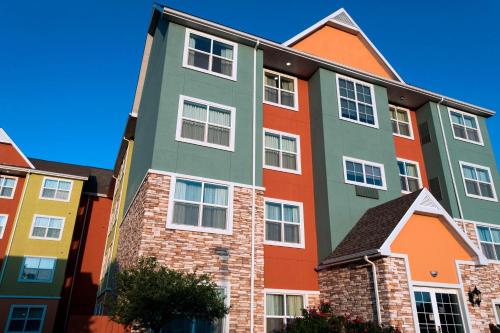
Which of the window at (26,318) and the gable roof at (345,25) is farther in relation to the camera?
the window at (26,318)

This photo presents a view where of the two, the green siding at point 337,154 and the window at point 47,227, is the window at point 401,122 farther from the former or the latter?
the window at point 47,227

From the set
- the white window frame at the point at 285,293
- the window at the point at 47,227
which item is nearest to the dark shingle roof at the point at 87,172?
the window at the point at 47,227

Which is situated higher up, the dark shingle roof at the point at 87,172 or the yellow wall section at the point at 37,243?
the dark shingle roof at the point at 87,172

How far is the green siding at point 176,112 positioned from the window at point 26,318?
15.4 meters

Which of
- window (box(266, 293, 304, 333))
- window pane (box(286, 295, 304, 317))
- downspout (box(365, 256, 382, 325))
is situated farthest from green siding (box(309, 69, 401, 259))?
downspout (box(365, 256, 382, 325))

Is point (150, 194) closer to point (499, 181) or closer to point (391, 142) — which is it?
point (391, 142)

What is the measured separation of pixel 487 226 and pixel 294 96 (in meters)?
11.5

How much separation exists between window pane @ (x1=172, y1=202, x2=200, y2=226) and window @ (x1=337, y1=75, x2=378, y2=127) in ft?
27.8

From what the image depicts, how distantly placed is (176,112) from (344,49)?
10677mm

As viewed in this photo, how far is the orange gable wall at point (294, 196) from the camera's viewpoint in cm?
1438

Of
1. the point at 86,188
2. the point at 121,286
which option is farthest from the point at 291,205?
the point at 86,188

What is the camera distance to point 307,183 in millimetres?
16672

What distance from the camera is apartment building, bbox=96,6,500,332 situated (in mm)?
12688

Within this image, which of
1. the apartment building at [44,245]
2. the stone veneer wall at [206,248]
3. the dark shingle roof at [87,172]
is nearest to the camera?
the stone veneer wall at [206,248]
